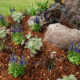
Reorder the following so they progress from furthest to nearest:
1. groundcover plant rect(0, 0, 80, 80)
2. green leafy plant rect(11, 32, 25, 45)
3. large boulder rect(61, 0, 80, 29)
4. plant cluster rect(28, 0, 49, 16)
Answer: plant cluster rect(28, 0, 49, 16) < large boulder rect(61, 0, 80, 29) < green leafy plant rect(11, 32, 25, 45) < groundcover plant rect(0, 0, 80, 80)

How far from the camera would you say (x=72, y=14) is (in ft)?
17.5

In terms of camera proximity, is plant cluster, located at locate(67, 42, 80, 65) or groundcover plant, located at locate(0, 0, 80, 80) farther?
plant cluster, located at locate(67, 42, 80, 65)

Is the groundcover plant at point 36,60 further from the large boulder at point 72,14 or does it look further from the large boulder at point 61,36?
the large boulder at point 72,14

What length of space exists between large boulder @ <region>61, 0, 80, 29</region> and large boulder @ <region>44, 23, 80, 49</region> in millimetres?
622

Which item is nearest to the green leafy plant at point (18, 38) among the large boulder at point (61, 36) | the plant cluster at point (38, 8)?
the large boulder at point (61, 36)

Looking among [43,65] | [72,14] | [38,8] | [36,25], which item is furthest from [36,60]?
[38,8]

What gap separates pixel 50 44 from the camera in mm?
4836

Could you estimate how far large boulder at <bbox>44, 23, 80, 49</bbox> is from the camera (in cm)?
456

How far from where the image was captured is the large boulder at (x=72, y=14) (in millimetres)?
5195

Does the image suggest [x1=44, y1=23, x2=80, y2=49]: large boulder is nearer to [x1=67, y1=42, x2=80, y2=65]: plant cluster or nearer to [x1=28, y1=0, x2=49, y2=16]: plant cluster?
[x1=67, y1=42, x2=80, y2=65]: plant cluster

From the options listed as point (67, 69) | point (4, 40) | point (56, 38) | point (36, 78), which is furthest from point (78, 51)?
point (4, 40)

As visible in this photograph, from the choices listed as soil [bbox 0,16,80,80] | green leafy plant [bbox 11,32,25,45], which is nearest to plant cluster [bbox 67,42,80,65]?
soil [bbox 0,16,80,80]

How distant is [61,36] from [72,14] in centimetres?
108

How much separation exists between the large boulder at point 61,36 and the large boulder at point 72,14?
622 millimetres
